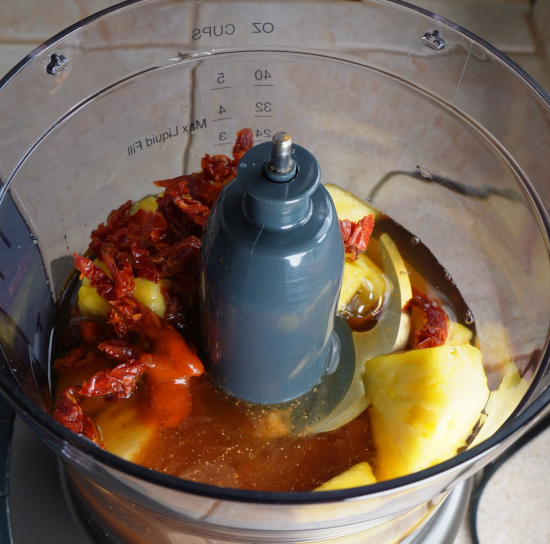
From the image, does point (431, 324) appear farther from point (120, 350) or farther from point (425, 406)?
point (120, 350)

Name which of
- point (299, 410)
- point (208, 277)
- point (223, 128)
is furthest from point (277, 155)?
point (223, 128)

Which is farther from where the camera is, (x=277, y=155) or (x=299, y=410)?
(x=299, y=410)

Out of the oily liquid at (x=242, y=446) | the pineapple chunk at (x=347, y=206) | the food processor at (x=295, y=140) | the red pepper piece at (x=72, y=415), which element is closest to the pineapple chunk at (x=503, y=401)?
the food processor at (x=295, y=140)

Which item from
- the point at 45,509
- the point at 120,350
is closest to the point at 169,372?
the point at 120,350

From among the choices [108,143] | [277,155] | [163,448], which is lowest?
[163,448]

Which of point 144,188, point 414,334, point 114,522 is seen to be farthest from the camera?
point 144,188

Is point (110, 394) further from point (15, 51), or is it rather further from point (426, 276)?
point (15, 51)
